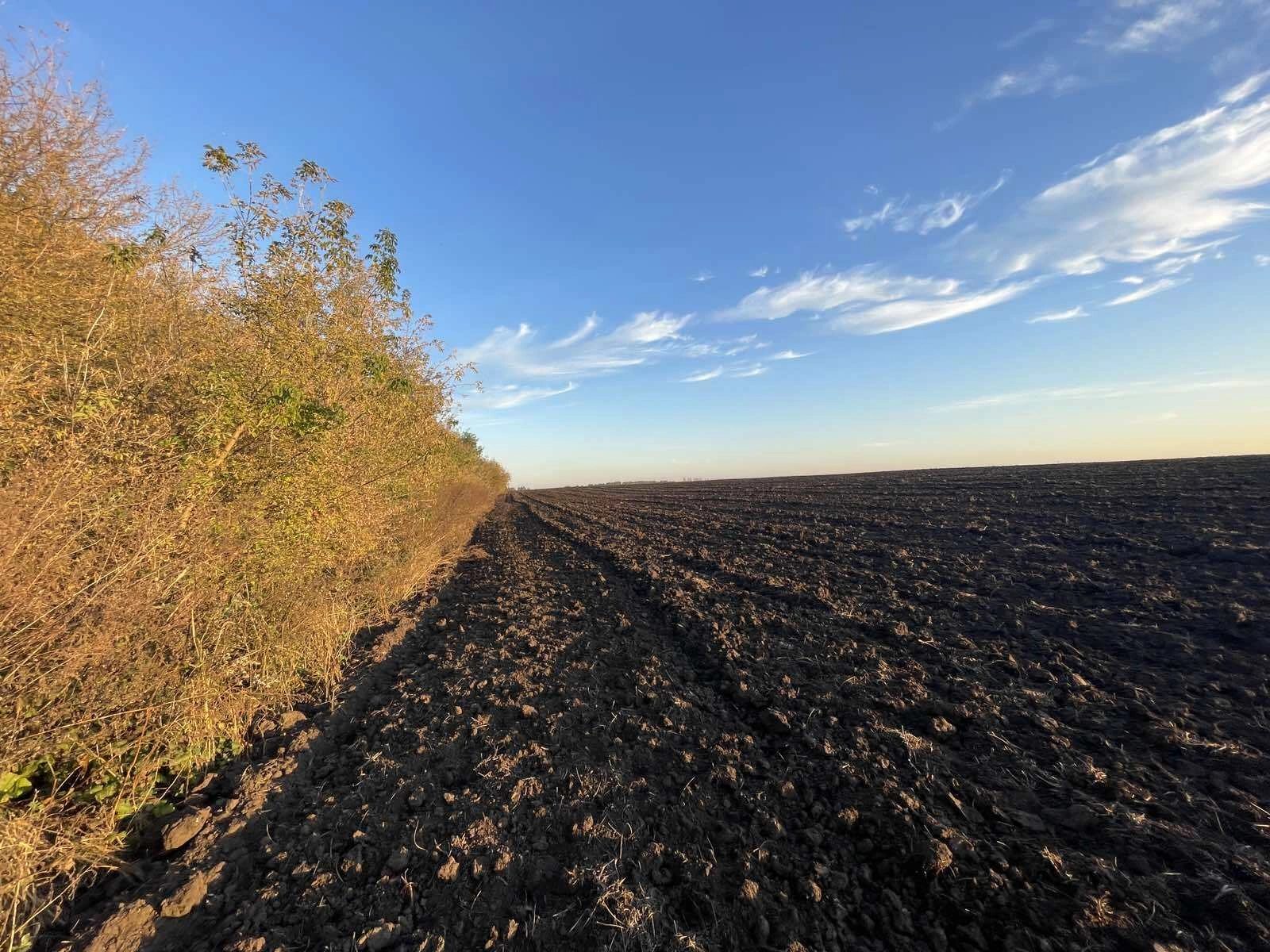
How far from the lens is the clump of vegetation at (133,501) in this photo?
130 inches

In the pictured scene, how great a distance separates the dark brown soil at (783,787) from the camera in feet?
9.80

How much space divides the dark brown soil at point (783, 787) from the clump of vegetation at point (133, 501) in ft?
2.31

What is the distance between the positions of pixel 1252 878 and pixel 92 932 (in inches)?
278

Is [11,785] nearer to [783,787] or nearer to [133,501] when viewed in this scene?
[133,501]

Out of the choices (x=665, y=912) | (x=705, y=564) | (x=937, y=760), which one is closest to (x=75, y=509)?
(x=665, y=912)

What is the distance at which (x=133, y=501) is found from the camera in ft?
12.7

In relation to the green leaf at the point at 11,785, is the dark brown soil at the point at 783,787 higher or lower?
lower

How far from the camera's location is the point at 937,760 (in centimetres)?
432

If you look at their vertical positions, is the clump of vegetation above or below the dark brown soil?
above

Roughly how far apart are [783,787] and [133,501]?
5762mm

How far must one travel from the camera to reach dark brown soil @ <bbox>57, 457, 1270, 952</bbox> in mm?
2988

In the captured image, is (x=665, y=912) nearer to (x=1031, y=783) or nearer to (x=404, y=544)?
(x=1031, y=783)

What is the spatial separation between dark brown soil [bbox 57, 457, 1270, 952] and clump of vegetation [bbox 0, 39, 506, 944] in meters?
0.70

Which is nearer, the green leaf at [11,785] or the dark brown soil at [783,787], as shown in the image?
the dark brown soil at [783,787]
